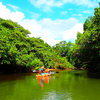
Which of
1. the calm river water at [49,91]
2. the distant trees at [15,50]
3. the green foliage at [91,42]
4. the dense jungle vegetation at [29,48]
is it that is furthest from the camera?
the distant trees at [15,50]

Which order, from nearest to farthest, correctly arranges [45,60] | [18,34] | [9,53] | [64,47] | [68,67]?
[9,53] < [18,34] < [45,60] < [68,67] < [64,47]

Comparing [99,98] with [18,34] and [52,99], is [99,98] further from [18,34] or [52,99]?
[18,34]

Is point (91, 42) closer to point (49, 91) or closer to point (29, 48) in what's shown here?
point (49, 91)

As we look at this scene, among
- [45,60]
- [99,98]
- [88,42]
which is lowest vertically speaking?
[99,98]

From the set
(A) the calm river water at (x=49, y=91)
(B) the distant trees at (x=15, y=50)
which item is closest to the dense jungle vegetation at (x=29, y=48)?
(B) the distant trees at (x=15, y=50)

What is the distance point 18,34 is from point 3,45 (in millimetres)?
8248

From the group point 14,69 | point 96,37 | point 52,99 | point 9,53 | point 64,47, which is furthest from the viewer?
point 64,47

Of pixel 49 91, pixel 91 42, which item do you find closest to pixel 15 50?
pixel 91 42

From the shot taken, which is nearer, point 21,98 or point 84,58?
point 21,98

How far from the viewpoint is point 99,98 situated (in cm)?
787

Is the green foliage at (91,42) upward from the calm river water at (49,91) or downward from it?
upward

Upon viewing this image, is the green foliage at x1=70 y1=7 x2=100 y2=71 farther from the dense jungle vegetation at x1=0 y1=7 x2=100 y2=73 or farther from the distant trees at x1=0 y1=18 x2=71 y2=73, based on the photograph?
the distant trees at x1=0 y1=18 x2=71 y2=73

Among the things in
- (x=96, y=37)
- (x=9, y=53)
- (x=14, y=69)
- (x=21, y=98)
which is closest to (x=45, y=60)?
(x=14, y=69)

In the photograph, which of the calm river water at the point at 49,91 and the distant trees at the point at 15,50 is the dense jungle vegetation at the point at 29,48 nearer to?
the distant trees at the point at 15,50
